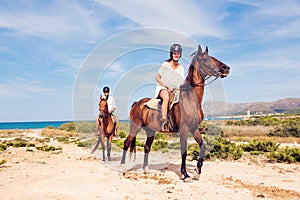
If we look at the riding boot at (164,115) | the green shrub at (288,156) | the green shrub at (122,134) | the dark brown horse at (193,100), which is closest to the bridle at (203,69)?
the dark brown horse at (193,100)

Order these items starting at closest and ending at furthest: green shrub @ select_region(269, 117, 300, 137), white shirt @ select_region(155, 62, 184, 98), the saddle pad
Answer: white shirt @ select_region(155, 62, 184, 98) < the saddle pad < green shrub @ select_region(269, 117, 300, 137)

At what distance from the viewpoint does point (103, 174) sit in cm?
828

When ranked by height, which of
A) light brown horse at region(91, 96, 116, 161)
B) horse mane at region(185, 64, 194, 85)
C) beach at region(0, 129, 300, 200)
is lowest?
beach at region(0, 129, 300, 200)

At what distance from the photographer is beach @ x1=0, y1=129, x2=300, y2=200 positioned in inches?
231

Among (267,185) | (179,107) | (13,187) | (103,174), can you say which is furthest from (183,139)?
(13,187)

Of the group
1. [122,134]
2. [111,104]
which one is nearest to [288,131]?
[122,134]

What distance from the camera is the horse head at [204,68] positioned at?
6766 millimetres

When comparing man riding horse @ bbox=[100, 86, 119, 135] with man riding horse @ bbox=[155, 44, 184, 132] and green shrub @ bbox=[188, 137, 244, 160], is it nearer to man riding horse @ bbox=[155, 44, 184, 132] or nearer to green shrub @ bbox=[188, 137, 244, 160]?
green shrub @ bbox=[188, 137, 244, 160]

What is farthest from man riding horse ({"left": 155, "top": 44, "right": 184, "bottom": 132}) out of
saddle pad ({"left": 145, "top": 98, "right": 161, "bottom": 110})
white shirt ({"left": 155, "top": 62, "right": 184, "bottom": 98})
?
saddle pad ({"left": 145, "top": 98, "right": 161, "bottom": 110})

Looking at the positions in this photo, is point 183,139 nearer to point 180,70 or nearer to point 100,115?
point 180,70

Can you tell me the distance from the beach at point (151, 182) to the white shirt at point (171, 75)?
2.77 meters

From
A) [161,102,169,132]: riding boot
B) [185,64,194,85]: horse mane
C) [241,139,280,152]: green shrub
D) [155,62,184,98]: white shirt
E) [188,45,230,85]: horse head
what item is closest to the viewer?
[188,45,230,85]: horse head

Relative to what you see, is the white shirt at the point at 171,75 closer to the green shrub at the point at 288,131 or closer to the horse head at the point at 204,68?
the horse head at the point at 204,68

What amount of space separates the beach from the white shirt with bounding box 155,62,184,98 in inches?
109
